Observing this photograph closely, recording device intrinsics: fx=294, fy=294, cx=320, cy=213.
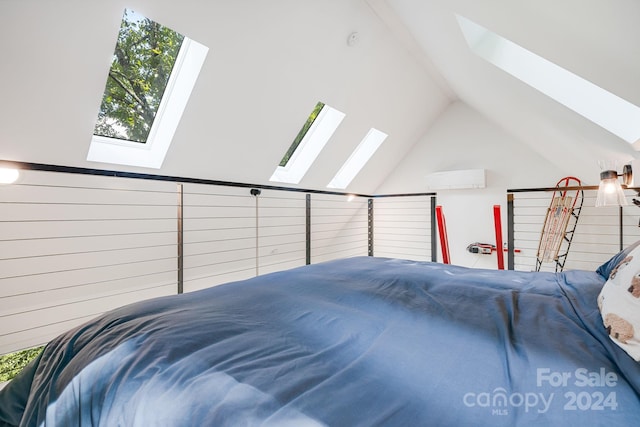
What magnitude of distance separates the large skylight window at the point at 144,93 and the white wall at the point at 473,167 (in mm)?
3235

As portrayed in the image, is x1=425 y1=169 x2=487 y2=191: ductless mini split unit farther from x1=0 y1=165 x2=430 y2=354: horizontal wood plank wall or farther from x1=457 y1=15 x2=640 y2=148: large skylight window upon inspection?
x1=457 y1=15 x2=640 y2=148: large skylight window

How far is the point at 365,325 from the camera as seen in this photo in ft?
2.71

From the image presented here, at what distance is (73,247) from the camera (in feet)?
6.97

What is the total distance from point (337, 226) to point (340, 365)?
12.7 ft

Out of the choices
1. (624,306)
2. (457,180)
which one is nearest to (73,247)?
(624,306)

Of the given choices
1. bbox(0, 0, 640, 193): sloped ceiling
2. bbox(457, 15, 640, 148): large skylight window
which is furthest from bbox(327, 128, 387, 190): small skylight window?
bbox(457, 15, 640, 148): large skylight window

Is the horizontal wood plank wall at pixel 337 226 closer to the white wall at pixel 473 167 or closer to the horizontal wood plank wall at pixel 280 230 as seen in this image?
the horizontal wood plank wall at pixel 280 230

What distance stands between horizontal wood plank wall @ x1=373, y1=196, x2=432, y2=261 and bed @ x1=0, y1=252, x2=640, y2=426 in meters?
3.26

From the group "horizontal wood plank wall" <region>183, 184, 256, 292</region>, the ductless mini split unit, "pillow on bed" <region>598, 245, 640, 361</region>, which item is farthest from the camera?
the ductless mini split unit

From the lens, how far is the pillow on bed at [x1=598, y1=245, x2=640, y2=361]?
0.64 metres

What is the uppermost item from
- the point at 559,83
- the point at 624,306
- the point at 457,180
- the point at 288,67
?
the point at 288,67

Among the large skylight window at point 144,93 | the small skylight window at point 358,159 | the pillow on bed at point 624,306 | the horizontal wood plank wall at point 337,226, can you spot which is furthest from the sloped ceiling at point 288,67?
the horizontal wood plank wall at point 337,226

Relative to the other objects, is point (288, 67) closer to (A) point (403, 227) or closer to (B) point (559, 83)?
(B) point (559, 83)

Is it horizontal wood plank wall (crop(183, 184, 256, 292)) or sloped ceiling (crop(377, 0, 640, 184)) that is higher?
sloped ceiling (crop(377, 0, 640, 184))
